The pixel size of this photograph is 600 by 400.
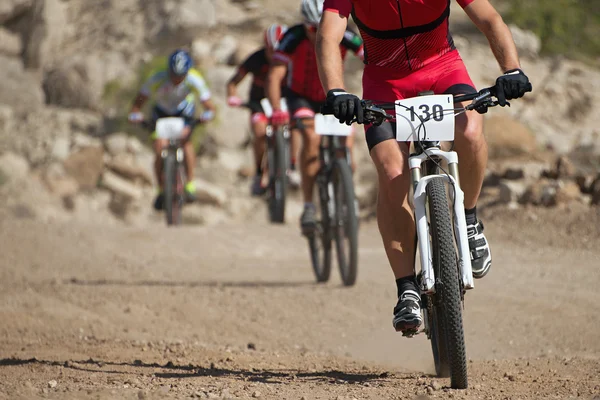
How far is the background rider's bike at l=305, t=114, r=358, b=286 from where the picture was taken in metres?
7.31

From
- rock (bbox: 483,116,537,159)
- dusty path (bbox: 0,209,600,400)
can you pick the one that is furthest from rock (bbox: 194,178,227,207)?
dusty path (bbox: 0,209,600,400)

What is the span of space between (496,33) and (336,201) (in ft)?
11.0

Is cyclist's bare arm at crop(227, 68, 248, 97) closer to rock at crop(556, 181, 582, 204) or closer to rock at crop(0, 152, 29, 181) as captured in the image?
→ rock at crop(556, 181, 582, 204)

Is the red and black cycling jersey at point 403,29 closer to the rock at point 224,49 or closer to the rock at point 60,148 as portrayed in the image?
the rock at point 60,148

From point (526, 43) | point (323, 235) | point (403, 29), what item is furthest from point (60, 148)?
point (403, 29)

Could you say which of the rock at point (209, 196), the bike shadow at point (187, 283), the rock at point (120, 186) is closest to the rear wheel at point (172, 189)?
the bike shadow at point (187, 283)

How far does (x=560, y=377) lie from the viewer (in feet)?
14.7

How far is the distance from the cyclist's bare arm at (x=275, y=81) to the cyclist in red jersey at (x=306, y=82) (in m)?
0.21

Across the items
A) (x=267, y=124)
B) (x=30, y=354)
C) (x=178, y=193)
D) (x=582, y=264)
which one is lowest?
(x=30, y=354)

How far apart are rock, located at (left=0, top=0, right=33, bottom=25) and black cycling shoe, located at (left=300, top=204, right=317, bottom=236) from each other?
2185 centimetres

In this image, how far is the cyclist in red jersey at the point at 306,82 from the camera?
25.9 feet

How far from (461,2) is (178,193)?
25.5ft

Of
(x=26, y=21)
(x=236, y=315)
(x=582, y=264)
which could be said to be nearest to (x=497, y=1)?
(x=26, y=21)

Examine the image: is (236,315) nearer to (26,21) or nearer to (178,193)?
(178,193)
